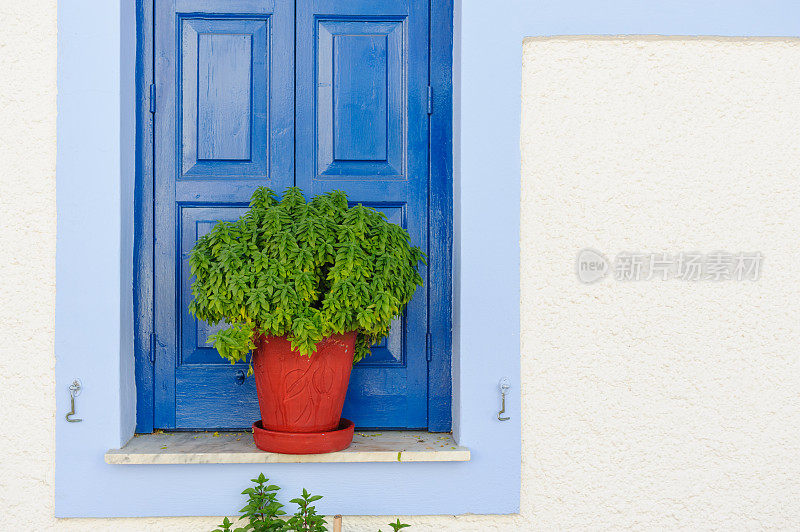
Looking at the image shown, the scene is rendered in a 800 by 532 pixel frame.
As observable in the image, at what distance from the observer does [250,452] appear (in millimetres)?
2338

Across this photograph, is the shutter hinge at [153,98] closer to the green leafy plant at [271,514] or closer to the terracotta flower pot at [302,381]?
the terracotta flower pot at [302,381]

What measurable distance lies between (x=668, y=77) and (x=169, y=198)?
206cm

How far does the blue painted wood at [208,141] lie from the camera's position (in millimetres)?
2588

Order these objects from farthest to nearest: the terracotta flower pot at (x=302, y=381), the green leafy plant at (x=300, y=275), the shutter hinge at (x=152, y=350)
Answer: the shutter hinge at (x=152, y=350), the terracotta flower pot at (x=302, y=381), the green leafy plant at (x=300, y=275)

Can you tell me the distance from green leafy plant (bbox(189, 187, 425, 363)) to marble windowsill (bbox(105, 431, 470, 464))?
0.41m

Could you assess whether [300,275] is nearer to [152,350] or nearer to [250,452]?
[250,452]

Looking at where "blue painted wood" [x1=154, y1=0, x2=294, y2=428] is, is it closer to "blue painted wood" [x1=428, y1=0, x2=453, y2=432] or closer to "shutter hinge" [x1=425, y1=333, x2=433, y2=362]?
"blue painted wood" [x1=428, y1=0, x2=453, y2=432]

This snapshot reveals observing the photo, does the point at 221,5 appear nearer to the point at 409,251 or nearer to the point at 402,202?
the point at 402,202

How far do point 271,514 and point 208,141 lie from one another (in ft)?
4.87

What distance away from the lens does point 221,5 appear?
261cm

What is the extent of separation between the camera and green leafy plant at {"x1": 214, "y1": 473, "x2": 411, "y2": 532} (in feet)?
7.18

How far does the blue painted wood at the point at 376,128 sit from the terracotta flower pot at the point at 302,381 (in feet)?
1.11

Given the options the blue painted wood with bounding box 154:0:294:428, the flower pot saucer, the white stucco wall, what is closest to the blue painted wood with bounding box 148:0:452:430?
the blue painted wood with bounding box 154:0:294:428

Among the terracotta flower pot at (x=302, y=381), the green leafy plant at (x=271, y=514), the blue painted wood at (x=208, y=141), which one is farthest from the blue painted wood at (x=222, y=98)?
the green leafy plant at (x=271, y=514)
